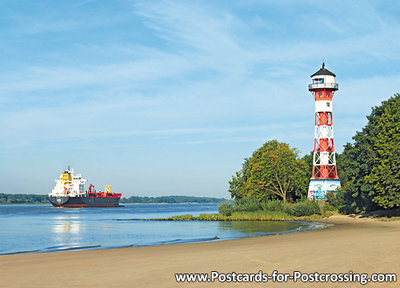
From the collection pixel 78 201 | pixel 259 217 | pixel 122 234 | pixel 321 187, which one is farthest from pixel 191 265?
pixel 78 201

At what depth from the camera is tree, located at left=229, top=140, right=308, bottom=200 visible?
75250mm

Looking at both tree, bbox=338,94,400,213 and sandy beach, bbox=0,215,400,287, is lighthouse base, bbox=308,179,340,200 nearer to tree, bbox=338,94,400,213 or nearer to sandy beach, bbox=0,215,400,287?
tree, bbox=338,94,400,213

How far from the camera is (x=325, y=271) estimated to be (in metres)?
16.0

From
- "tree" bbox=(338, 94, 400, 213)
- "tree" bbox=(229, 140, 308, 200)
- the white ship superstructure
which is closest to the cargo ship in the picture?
the white ship superstructure

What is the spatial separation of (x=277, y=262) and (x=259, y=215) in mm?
44981

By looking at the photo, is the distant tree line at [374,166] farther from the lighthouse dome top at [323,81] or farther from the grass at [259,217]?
the lighthouse dome top at [323,81]

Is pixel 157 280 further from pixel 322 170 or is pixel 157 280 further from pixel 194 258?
pixel 322 170

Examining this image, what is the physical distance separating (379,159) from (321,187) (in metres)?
25.0

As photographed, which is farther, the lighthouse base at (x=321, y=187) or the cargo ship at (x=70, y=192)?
the cargo ship at (x=70, y=192)

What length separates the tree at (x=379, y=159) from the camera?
42.0m

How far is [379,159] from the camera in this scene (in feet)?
146

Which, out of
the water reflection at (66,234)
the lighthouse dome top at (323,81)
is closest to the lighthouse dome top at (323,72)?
the lighthouse dome top at (323,81)

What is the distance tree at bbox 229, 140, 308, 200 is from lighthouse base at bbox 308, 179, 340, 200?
19.1 ft

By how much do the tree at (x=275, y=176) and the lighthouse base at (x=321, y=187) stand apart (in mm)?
5822
